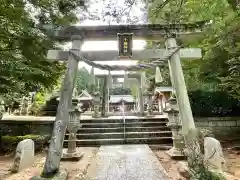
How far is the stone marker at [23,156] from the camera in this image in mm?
5309

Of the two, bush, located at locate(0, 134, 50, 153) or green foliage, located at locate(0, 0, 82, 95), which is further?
bush, located at locate(0, 134, 50, 153)

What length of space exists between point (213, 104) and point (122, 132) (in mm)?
4419

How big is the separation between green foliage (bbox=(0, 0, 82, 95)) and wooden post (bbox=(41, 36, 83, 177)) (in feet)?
2.74

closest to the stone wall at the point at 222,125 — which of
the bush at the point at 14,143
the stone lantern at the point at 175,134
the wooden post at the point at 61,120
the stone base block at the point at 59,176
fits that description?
the stone lantern at the point at 175,134

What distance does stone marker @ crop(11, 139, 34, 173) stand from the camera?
531 cm

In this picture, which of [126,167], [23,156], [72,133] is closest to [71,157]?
[72,133]

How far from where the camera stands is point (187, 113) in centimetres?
530

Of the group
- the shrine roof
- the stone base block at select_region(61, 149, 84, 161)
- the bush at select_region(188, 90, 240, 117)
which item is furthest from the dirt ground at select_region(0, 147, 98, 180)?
the bush at select_region(188, 90, 240, 117)

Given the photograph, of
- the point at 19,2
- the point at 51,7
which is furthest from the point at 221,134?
the point at 19,2

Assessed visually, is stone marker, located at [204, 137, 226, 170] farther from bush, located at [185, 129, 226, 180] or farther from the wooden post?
the wooden post

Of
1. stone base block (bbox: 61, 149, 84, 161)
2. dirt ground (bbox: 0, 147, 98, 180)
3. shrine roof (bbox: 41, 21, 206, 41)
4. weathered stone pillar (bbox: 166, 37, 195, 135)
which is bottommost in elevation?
dirt ground (bbox: 0, 147, 98, 180)

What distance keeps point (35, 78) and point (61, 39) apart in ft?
7.70

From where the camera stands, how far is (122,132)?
30.7 feet

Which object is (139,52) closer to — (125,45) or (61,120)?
(125,45)
